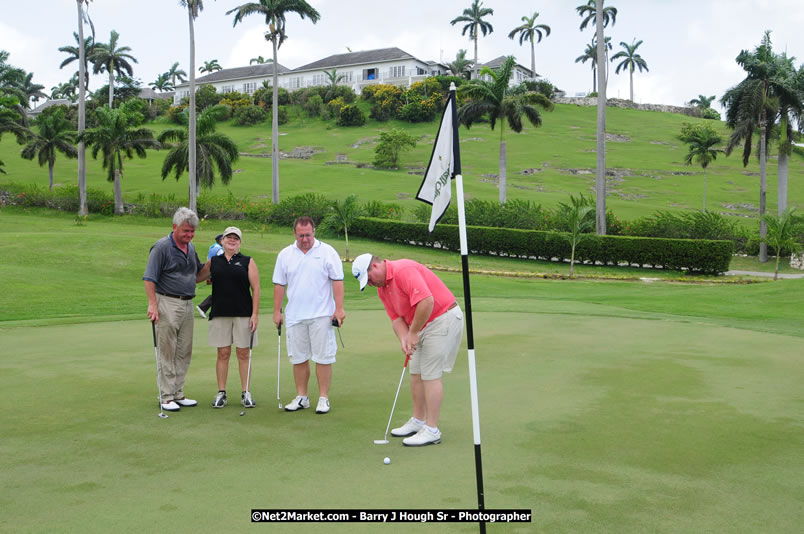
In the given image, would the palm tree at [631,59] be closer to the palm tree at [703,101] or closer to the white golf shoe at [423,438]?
the palm tree at [703,101]

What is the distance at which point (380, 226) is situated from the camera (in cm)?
4412

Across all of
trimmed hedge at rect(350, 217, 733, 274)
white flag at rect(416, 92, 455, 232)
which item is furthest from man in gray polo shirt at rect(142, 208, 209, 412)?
trimmed hedge at rect(350, 217, 733, 274)

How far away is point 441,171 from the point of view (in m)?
5.05

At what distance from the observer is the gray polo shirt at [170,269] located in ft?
25.5

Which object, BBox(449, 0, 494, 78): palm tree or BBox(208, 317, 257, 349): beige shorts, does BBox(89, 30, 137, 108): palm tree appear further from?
BBox(208, 317, 257, 349): beige shorts

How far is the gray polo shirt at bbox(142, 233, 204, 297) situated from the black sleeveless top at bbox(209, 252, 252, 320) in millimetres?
321

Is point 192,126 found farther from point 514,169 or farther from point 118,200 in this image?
point 514,169

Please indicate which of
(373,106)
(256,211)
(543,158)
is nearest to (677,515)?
(256,211)

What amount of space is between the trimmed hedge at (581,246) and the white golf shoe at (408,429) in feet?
99.5

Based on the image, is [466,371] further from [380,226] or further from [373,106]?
[373,106]

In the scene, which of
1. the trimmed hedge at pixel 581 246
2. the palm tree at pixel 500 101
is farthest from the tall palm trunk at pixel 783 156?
the palm tree at pixel 500 101

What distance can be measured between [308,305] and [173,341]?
5.51 ft

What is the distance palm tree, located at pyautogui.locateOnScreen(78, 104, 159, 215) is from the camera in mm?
52812

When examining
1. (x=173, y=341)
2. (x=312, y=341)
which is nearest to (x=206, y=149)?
(x=173, y=341)
